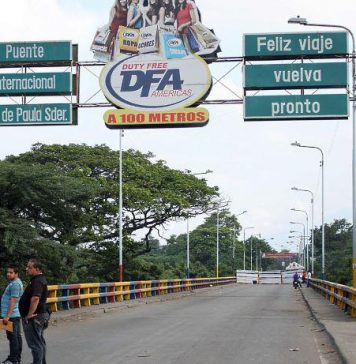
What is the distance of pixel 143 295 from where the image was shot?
31.6 m

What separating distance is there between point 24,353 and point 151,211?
28.7 meters

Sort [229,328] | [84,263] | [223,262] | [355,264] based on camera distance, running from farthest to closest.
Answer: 1. [223,262]
2. [84,263]
3. [355,264]
4. [229,328]

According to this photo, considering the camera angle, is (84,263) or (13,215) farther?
(84,263)

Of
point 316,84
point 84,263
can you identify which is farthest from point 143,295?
point 316,84

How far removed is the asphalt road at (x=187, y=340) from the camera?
10.9 metres

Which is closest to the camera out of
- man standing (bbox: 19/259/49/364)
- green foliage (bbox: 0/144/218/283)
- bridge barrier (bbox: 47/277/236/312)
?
man standing (bbox: 19/259/49/364)

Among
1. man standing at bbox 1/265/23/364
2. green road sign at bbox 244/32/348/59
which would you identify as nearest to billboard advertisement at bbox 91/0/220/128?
green road sign at bbox 244/32/348/59

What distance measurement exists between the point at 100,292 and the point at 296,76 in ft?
38.7

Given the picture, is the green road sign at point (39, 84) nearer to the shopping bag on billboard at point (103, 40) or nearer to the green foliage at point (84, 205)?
the shopping bag on billboard at point (103, 40)

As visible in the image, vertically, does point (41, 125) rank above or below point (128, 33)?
below

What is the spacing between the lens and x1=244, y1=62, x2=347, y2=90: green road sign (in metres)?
17.4

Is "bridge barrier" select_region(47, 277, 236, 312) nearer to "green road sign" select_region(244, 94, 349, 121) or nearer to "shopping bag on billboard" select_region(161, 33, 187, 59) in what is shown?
"shopping bag on billboard" select_region(161, 33, 187, 59)

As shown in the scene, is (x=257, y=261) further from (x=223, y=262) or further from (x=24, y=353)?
(x=24, y=353)

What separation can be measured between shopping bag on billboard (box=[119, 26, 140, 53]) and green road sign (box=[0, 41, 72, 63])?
1455 millimetres
